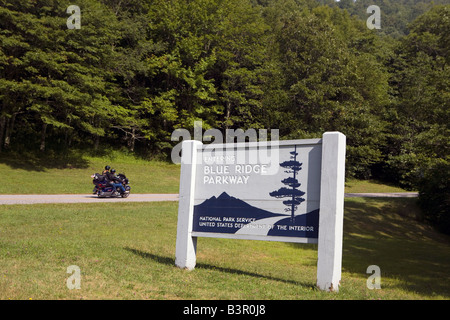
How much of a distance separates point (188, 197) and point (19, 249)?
152 inches

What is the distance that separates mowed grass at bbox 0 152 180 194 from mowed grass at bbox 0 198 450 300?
762cm

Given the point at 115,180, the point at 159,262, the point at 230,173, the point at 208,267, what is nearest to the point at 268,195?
the point at 230,173

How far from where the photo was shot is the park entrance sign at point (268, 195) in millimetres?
7219

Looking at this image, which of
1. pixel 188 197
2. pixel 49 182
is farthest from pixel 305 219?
pixel 49 182

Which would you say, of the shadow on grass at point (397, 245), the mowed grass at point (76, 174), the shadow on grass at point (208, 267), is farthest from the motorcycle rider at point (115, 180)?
the shadow on grass at point (208, 267)

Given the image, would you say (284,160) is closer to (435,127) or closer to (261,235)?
(261,235)

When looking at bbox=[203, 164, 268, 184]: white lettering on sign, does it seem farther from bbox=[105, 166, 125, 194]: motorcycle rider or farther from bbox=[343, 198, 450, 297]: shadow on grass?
bbox=[105, 166, 125, 194]: motorcycle rider

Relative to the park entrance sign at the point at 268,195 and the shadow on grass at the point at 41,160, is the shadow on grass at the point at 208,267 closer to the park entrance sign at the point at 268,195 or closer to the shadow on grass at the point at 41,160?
the park entrance sign at the point at 268,195

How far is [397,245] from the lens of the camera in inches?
795

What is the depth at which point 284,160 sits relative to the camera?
7.99 m

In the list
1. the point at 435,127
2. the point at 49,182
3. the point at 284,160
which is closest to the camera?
the point at 284,160

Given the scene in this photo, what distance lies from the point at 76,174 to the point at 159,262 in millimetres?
23816

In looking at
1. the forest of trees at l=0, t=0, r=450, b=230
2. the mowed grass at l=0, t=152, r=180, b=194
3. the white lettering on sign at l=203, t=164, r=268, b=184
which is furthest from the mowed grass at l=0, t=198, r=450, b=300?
the forest of trees at l=0, t=0, r=450, b=230

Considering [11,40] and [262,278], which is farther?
[11,40]
